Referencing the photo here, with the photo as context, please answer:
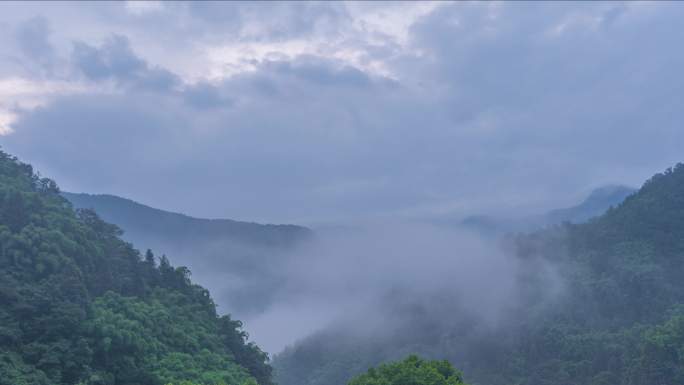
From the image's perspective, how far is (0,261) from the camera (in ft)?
107

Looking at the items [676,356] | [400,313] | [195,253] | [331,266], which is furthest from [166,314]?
[331,266]

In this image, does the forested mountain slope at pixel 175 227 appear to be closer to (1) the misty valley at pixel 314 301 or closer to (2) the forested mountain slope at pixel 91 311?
(1) the misty valley at pixel 314 301

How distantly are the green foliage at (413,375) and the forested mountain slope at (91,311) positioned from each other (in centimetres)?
500

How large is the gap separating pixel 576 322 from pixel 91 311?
6148 centimetres

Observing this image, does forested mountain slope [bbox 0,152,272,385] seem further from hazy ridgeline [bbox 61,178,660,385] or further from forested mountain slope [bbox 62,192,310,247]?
forested mountain slope [bbox 62,192,310,247]

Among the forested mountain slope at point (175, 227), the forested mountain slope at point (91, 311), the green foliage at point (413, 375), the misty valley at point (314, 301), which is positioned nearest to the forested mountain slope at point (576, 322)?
the misty valley at point (314, 301)

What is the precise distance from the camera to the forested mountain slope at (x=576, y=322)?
6794cm

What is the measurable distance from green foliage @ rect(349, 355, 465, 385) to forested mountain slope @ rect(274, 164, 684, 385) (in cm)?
3357

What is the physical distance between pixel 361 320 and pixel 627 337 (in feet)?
185

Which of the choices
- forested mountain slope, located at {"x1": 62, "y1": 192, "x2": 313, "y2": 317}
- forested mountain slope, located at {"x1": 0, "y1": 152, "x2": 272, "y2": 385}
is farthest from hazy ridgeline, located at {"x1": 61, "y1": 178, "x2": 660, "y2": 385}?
forested mountain slope, located at {"x1": 0, "y1": 152, "x2": 272, "y2": 385}

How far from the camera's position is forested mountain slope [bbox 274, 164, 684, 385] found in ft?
223

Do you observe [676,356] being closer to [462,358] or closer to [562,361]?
[562,361]

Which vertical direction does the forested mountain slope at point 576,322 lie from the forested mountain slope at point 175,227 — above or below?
below

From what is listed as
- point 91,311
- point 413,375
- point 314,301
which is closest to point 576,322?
point 413,375
